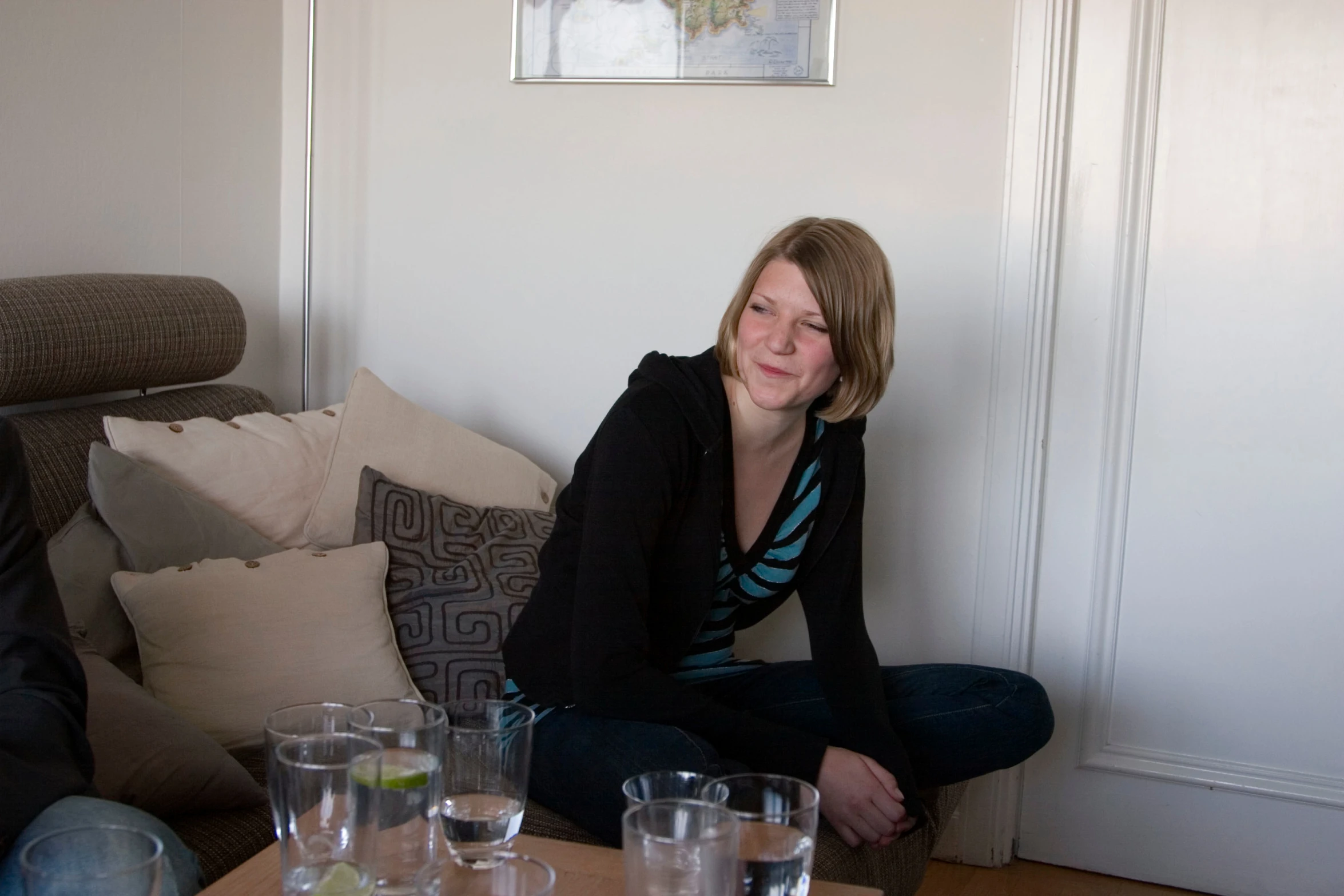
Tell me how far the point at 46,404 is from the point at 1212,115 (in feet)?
6.36

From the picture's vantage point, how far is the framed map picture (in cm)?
213

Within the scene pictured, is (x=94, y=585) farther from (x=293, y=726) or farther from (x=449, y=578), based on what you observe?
(x=293, y=726)

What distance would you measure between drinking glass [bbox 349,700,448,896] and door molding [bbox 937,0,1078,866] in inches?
58.8

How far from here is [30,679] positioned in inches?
44.0

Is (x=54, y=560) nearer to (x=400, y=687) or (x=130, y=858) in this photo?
(x=400, y=687)

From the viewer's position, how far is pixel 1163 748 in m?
2.12

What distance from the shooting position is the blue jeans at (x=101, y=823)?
35.0 inches

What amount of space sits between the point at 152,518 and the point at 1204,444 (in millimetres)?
1675

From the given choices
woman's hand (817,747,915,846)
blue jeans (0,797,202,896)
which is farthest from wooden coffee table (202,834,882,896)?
woman's hand (817,747,915,846)

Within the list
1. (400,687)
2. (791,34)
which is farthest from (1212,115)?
(400,687)

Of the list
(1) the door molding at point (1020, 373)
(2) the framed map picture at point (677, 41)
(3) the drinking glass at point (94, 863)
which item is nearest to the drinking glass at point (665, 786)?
(3) the drinking glass at point (94, 863)

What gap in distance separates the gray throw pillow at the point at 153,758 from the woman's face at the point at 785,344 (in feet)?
2.51

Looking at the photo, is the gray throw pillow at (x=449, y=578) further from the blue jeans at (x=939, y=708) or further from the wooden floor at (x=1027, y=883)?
the wooden floor at (x=1027, y=883)

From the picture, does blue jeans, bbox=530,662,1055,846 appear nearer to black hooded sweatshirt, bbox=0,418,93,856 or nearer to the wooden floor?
the wooden floor
